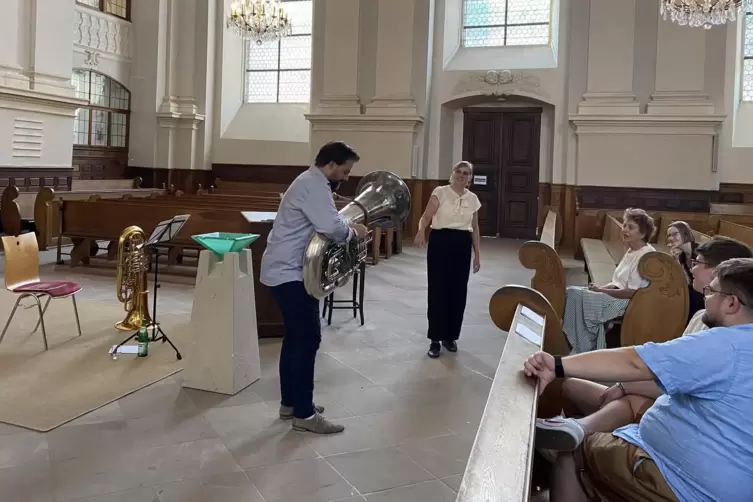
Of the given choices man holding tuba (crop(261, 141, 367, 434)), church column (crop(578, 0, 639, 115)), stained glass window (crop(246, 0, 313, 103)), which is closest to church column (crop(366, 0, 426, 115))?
stained glass window (crop(246, 0, 313, 103))

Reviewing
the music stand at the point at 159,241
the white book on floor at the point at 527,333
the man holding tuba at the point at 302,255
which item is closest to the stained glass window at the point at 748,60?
the music stand at the point at 159,241

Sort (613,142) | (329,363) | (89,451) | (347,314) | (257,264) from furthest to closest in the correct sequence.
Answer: (613,142) → (347,314) → (257,264) → (329,363) → (89,451)

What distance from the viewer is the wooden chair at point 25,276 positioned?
492 centimetres

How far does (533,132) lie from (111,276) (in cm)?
899

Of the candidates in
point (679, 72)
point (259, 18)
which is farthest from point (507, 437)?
point (259, 18)

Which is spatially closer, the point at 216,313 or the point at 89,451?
the point at 89,451

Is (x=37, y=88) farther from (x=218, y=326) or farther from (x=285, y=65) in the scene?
(x=218, y=326)

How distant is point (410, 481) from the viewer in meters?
3.08

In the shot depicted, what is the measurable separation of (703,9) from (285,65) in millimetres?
9560

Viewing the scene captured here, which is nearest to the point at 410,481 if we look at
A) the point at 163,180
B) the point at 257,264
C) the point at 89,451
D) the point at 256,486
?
the point at 256,486

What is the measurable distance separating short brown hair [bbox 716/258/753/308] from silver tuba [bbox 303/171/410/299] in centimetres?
208

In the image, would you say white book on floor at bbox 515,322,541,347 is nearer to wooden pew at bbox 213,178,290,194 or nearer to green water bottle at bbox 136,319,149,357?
green water bottle at bbox 136,319,149,357

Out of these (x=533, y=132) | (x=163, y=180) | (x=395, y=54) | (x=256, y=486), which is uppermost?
(x=395, y=54)

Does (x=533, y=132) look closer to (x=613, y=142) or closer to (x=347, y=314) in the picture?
(x=613, y=142)
